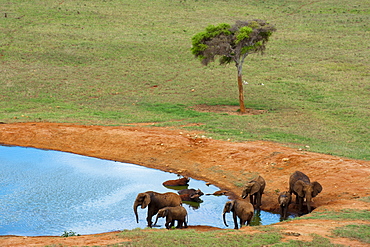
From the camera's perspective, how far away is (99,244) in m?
11.0

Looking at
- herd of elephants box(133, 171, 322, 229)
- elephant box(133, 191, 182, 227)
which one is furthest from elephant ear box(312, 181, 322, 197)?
elephant box(133, 191, 182, 227)

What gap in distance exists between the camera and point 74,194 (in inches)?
701

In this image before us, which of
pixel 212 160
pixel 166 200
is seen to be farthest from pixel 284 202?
pixel 212 160

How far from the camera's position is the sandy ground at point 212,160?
496 inches

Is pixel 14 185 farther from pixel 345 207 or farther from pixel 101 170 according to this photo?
pixel 345 207

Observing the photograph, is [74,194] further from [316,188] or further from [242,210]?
[316,188]

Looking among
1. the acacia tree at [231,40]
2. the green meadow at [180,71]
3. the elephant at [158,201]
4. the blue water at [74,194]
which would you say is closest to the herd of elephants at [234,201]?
the elephant at [158,201]

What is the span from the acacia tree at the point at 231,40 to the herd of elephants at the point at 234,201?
1539 centimetres

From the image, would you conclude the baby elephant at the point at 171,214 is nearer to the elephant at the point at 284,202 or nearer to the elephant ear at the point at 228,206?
the elephant ear at the point at 228,206

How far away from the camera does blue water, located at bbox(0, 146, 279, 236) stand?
1478 cm

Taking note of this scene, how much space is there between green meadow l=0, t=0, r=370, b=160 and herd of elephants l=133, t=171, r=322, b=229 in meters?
5.78

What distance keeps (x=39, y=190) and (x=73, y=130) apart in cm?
698

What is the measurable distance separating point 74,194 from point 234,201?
22.2 feet

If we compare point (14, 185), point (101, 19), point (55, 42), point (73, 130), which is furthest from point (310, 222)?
point (101, 19)
